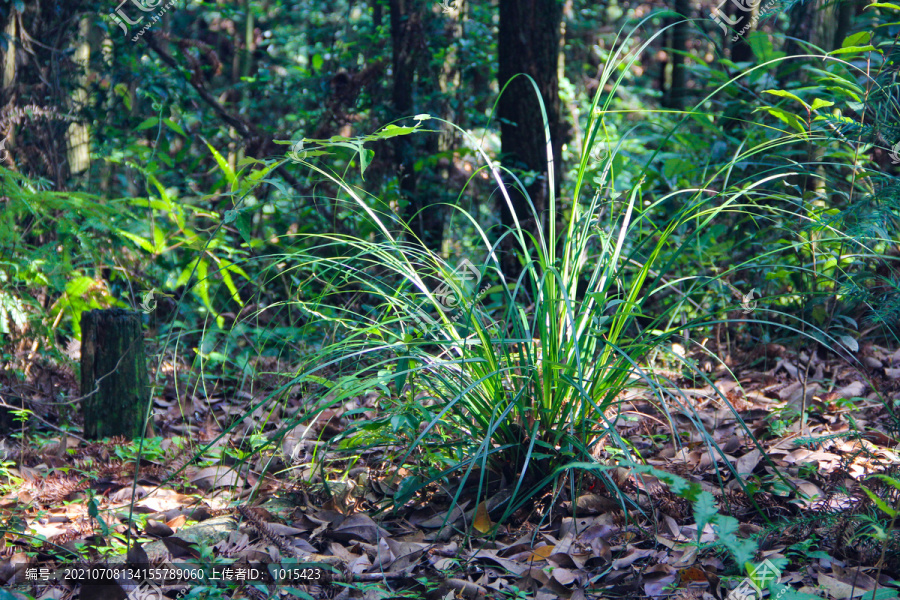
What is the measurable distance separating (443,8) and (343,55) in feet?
3.10

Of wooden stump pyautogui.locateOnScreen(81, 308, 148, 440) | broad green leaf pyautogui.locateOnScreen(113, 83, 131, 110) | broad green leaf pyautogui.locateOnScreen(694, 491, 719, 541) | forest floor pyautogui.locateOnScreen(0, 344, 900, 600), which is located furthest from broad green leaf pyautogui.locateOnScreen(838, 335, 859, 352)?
broad green leaf pyautogui.locateOnScreen(113, 83, 131, 110)

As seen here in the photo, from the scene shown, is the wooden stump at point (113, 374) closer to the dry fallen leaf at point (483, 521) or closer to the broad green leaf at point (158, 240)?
the broad green leaf at point (158, 240)

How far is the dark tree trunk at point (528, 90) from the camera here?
140 inches

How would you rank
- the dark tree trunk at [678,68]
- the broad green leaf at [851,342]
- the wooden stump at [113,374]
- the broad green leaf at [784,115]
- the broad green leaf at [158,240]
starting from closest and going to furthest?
the broad green leaf at [784,115], the broad green leaf at [851,342], the wooden stump at [113,374], the broad green leaf at [158,240], the dark tree trunk at [678,68]

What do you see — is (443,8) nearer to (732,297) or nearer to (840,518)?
(732,297)

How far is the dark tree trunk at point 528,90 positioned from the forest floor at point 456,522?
1622 mm

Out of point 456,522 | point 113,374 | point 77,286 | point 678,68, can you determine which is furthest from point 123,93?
point 678,68

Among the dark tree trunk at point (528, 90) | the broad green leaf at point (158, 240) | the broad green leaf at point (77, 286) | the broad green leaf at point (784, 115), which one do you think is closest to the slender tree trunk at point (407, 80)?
the dark tree trunk at point (528, 90)

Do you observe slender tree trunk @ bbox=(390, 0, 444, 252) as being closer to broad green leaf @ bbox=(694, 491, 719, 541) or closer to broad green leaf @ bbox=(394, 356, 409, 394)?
broad green leaf @ bbox=(394, 356, 409, 394)

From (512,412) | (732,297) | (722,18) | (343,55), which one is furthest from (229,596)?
(343,55)

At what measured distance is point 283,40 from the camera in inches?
232

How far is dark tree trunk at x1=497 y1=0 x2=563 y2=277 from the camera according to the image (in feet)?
11.7

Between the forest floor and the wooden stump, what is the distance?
0.33 ft

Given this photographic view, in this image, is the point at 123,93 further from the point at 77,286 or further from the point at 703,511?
the point at 703,511
